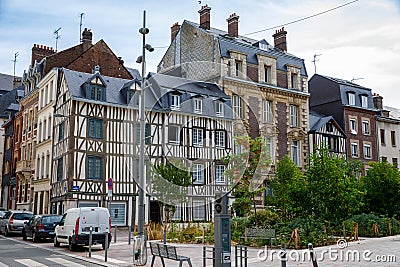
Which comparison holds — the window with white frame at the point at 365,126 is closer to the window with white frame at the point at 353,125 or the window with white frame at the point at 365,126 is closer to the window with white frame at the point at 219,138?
the window with white frame at the point at 353,125

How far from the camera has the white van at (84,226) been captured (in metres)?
15.0

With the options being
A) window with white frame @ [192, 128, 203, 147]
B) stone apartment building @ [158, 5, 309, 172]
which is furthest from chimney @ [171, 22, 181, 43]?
window with white frame @ [192, 128, 203, 147]

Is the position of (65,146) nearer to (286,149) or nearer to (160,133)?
(160,133)

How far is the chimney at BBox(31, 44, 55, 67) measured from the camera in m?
35.6

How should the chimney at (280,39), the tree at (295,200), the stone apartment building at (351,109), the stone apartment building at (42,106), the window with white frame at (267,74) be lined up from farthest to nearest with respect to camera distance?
1. the stone apartment building at (351,109)
2. the chimney at (280,39)
3. the window with white frame at (267,74)
4. the stone apartment building at (42,106)
5. the tree at (295,200)

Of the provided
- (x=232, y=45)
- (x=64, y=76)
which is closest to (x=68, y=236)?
(x=64, y=76)

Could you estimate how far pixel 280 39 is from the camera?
3497 cm

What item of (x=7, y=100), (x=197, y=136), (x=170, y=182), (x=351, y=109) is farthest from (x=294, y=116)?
(x=7, y=100)

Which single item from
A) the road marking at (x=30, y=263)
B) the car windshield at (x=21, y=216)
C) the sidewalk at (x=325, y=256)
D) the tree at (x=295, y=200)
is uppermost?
the tree at (x=295, y=200)

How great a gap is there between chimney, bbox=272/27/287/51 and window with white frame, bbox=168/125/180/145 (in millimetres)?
11988

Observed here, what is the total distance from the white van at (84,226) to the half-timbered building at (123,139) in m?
7.59

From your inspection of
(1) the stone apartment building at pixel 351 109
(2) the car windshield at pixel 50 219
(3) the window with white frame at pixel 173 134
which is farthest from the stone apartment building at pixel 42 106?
(1) the stone apartment building at pixel 351 109

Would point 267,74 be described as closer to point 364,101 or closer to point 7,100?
point 364,101

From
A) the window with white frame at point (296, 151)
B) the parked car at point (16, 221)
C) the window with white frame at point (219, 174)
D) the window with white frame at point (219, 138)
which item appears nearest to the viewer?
the parked car at point (16, 221)
